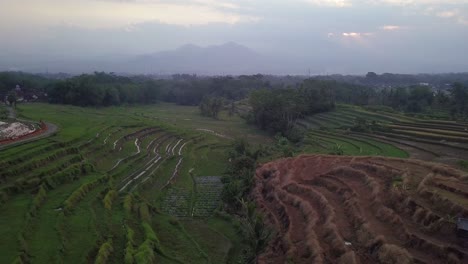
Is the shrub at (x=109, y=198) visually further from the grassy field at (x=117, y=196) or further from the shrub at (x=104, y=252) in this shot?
the shrub at (x=104, y=252)

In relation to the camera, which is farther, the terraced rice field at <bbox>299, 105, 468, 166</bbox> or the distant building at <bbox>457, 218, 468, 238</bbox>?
the terraced rice field at <bbox>299, 105, 468, 166</bbox>

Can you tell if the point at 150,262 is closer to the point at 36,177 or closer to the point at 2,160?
the point at 36,177

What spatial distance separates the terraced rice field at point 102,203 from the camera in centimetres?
1820

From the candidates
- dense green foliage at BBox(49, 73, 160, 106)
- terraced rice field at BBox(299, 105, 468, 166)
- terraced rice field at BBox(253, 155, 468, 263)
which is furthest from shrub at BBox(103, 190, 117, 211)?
dense green foliage at BBox(49, 73, 160, 106)

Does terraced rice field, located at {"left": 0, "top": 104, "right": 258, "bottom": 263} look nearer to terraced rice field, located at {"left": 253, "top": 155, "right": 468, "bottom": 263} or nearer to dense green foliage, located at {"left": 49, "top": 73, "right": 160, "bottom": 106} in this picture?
terraced rice field, located at {"left": 253, "top": 155, "right": 468, "bottom": 263}

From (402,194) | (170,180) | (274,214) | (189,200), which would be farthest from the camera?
(170,180)

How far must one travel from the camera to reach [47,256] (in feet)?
55.2

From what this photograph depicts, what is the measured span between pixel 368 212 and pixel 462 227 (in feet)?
16.2

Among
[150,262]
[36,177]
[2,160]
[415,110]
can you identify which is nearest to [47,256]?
[150,262]

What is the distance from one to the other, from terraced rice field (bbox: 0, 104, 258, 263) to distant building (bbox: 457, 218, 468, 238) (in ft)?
33.2

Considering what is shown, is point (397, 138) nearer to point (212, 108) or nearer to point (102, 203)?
point (102, 203)

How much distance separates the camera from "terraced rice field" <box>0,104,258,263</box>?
717 inches

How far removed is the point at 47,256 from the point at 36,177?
29.1 ft

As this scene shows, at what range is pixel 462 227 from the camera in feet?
52.9
